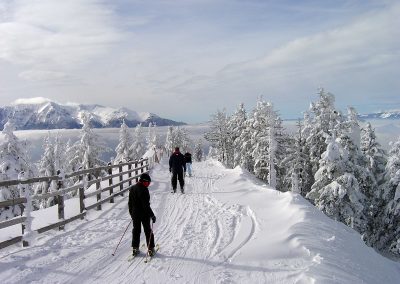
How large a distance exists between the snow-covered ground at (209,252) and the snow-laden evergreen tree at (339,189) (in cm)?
1383

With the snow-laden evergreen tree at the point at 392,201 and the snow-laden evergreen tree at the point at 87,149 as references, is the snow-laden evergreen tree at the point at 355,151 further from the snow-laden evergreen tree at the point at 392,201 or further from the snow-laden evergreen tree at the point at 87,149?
the snow-laden evergreen tree at the point at 87,149

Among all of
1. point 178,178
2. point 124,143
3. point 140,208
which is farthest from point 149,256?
point 124,143

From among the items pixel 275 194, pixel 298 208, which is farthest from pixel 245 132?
pixel 298 208

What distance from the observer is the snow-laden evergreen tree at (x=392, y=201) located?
2823cm

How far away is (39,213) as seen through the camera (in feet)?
43.9

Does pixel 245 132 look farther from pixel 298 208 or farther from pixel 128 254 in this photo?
pixel 128 254

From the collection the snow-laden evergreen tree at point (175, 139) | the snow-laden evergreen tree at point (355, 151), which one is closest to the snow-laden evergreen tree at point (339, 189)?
the snow-laden evergreen tree at point (355, 151)

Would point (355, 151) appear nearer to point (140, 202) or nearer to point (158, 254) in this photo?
point (158, 254)

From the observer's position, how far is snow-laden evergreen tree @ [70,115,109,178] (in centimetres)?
4256

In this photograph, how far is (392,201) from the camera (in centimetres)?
2842

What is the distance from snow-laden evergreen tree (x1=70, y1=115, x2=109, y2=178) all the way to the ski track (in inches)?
1166

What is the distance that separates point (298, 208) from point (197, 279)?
6.63 metres

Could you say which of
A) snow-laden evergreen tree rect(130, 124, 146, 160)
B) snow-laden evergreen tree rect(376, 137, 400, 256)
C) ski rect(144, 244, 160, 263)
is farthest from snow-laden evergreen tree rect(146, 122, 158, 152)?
ski rect(144, 244, 160, 263)

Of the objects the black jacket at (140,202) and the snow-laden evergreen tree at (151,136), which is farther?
the snow-laden evergreen tree at (151,136)
